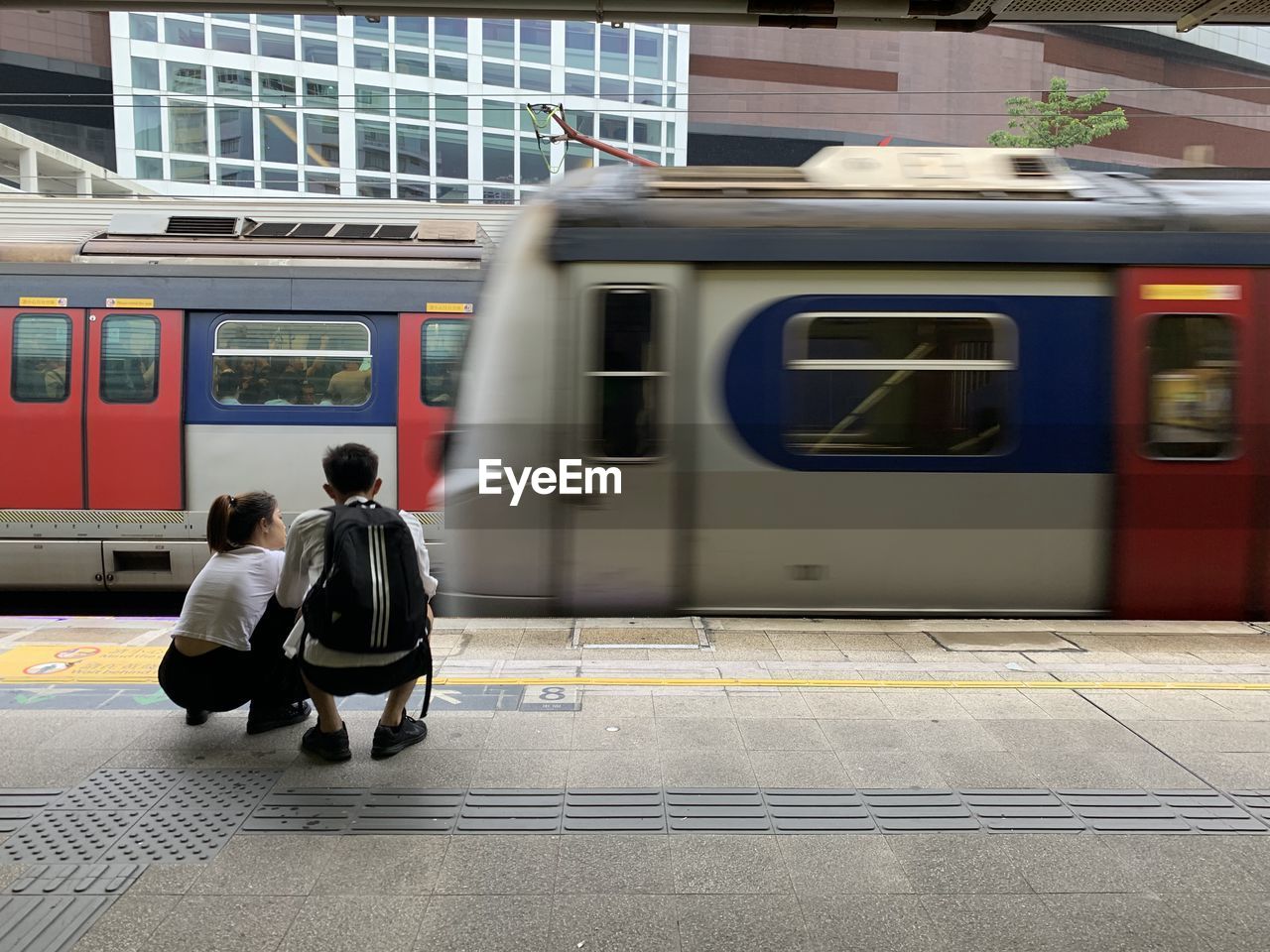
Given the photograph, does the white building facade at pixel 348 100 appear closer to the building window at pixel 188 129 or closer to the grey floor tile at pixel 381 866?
the building window at pixel 188 129

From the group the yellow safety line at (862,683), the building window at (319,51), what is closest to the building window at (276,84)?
the building window at (319,51)

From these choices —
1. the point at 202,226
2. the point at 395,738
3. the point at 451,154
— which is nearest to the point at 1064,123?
the point at 451,154

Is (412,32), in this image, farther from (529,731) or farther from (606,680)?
(529,731)

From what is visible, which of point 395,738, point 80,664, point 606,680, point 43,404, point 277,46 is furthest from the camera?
point 277,46

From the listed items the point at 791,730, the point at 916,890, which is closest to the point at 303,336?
the point at 791,730

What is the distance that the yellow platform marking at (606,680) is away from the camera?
561 centimetres

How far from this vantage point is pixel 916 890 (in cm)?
338

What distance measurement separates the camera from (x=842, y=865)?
3.57 meters

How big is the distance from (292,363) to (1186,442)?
6.72m

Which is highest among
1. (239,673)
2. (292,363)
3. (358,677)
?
(292,363)

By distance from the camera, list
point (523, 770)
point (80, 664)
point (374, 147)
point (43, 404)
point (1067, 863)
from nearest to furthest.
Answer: point (1067, 863)
point (523, 770)
point (80, 664)
point (43, 404)
point (374, 147)

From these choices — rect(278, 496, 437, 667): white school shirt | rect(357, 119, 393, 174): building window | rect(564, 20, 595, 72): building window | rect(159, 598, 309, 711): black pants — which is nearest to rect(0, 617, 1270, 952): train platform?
rect(159, 598, 309, 711): black pants

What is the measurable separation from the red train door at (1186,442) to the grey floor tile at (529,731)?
2.78 m

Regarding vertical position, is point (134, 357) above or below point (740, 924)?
above
